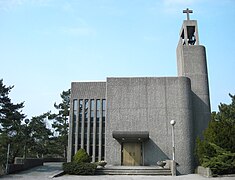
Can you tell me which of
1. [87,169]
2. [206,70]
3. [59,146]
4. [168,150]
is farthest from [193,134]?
[59,146]

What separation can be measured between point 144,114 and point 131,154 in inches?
142

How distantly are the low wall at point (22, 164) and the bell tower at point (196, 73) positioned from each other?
14.1 metres

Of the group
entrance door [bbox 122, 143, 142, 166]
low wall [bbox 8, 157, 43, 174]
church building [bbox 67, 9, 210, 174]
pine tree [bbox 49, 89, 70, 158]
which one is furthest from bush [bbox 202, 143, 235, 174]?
pine tree [bbox 49, 89, 70, 158]

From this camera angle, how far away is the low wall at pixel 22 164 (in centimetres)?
1791

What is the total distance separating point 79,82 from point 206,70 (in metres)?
12.1

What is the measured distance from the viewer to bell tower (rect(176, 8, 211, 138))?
23.2 m

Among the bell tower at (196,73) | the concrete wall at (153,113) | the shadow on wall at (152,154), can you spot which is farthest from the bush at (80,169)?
the bell tower at (196,73)

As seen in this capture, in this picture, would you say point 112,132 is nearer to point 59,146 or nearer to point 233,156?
point 233,156

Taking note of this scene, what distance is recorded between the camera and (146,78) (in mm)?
23125

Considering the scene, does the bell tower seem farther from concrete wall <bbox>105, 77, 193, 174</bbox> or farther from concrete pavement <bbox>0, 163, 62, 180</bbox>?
concrete pavement <bbox>0, 163, 62, 180</bbox>

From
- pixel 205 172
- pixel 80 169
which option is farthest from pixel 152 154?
pixel 80 169

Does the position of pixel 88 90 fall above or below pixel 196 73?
below

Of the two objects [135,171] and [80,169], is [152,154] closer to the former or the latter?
[135,171]

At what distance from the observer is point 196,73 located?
24000mm
